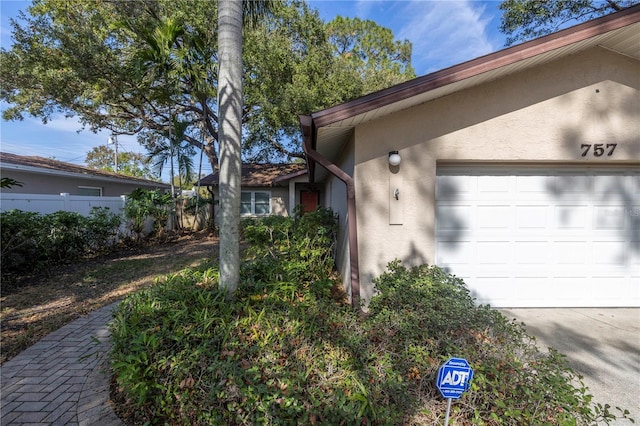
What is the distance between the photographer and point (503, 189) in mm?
4484

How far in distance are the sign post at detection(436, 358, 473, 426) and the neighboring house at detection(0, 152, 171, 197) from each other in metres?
11.8

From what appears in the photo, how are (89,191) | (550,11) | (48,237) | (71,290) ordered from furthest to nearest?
(89,191)
(550,11)
(48,237)
(71,290)

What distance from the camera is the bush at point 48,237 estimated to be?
5.75 metres

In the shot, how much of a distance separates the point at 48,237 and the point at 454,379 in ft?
27.7

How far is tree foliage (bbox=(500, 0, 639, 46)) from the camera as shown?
368 inches

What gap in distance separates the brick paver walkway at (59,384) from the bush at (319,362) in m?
0.22

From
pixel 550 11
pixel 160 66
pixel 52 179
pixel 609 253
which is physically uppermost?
pixel 550 11

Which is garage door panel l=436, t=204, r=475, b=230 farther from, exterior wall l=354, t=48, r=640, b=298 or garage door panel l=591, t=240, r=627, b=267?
garage door panel l=591, t=240, r=627, b=267

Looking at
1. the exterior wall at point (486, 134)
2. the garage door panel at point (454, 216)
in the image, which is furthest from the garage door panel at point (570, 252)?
the garage door panel at point (454, 216)

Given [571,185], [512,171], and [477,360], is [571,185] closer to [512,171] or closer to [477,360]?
[512,171]

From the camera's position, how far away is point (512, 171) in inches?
176

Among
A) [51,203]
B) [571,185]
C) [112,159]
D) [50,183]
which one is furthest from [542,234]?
[112,159]

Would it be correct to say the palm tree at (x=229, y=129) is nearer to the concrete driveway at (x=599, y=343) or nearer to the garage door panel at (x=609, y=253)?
the concrete driveway at (x=599, y=343)

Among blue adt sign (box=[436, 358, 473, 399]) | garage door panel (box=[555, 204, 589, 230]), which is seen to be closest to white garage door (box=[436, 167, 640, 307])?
garage door panel (box=[555, 204, 589, 230])
